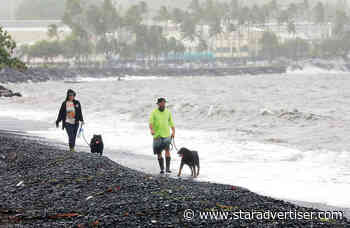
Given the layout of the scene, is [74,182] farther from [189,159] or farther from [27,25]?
[27,25]

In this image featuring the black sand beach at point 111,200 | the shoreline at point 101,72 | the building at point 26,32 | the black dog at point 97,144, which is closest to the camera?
the black sand beach at point 111,200

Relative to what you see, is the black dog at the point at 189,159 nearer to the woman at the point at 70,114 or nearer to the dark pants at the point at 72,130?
the woman at the point at 70,114

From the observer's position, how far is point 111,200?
1041cm

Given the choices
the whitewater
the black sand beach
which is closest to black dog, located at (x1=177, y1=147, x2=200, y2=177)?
the whitewater

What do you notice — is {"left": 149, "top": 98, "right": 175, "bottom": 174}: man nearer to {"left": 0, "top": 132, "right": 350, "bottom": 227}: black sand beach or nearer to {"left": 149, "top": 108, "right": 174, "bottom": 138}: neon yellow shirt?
{"left": 149, "top": 108, "right": 174, "bottom": 138}: neon yellow shirt

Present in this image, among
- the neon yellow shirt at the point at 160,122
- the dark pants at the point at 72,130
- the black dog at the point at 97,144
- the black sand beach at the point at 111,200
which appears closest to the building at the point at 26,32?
the black dog at the point at 97,144

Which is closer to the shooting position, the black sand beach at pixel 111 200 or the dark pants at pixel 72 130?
the black sand beach at pixel 111 200

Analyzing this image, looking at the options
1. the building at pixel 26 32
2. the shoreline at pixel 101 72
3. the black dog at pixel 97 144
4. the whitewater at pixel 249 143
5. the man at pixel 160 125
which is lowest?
the shoreline at pixel 101 72

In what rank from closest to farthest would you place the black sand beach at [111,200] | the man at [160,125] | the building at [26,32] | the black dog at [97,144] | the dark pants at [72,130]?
1. the black sand beach at [111,200]
2. the man at [160,125]
3. the dark pants at [72,130]
4. the black dog at [97,144]
5. the building at [26,32]

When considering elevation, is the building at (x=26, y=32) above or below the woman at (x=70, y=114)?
above

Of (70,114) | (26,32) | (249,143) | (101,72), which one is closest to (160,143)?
(70,114)

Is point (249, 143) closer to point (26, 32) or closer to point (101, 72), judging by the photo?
point (101, 72)

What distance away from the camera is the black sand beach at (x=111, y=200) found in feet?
29.8

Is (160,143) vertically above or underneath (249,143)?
above
